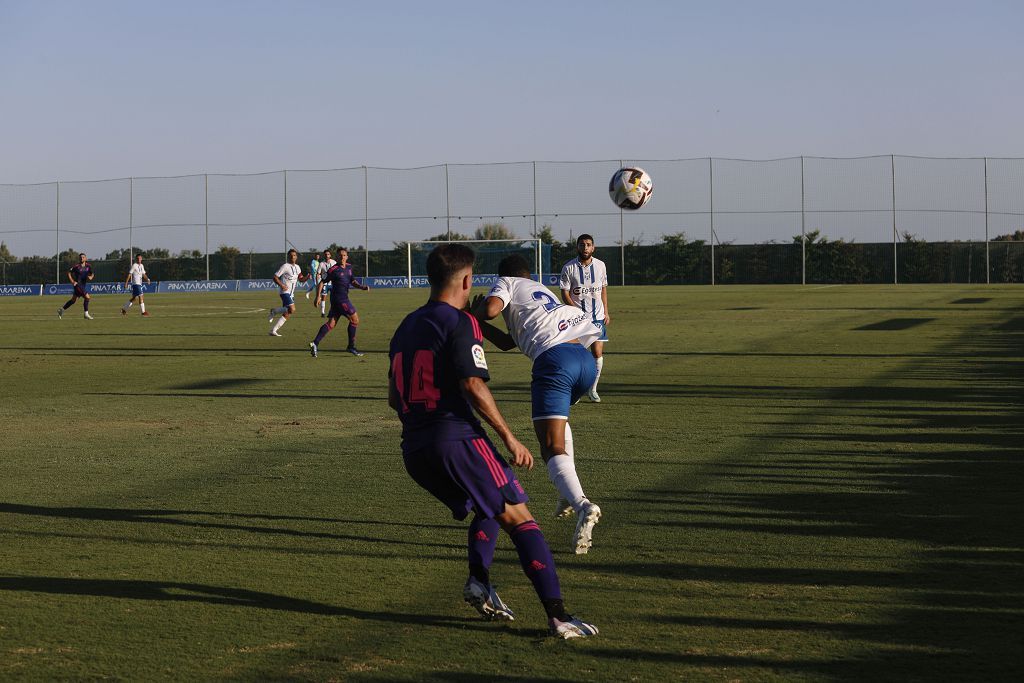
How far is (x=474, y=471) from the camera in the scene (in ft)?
18.1

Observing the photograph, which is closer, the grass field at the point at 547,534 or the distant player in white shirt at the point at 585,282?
the grass field at the point at 547,534

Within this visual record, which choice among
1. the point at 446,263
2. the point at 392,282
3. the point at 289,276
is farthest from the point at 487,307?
the point at 392,282

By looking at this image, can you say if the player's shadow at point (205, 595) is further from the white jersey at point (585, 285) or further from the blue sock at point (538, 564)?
the white jersey at point (585, 285)

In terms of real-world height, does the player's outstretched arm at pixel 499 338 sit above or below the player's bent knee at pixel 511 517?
above

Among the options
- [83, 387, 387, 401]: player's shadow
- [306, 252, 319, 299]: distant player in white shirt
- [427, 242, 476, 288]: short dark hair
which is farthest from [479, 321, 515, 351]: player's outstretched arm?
[306, 252, 319, 299]: distant player in white shirt

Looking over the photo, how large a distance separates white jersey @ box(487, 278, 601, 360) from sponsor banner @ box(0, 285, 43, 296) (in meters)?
64.3

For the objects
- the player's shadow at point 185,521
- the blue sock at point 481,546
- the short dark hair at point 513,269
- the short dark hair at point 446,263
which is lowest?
the player's shadow at point 185,521

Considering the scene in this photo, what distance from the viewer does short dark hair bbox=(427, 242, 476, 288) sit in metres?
5.75

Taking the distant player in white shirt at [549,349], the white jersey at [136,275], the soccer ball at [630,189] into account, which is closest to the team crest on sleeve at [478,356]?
the distant player in white shirt at [549,349]

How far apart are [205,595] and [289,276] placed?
23.2 m

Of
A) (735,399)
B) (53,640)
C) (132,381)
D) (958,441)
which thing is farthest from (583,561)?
(132,381)

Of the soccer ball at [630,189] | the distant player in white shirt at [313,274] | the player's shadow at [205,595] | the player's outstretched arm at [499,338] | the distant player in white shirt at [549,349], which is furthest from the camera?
the distant player in white shirt at [313,274]

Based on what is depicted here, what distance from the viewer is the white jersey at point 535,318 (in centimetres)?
779

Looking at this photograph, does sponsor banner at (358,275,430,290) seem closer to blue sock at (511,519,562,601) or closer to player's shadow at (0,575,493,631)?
player's shadow at (0,575,493,631)
